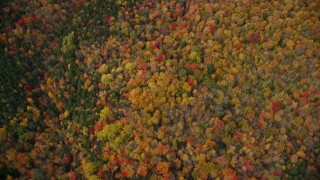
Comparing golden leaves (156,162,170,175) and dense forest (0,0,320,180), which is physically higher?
dense forest (0,0,320,180)

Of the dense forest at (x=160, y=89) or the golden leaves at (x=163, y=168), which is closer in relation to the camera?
the golden leaves at (x=163, y=168)

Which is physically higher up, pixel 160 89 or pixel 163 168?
pixel 160 89

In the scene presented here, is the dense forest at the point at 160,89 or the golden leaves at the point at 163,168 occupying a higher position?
the dense forest at the point at 160,89

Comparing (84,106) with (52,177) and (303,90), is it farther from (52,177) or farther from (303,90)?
(303,90)

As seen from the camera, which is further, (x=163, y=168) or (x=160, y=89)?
(x=160, y=89)

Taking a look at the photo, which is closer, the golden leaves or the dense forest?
the golden leaves

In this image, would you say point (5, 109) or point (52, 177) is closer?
point (52, 177)

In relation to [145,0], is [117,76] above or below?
below

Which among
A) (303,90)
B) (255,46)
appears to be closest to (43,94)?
(255,46)
